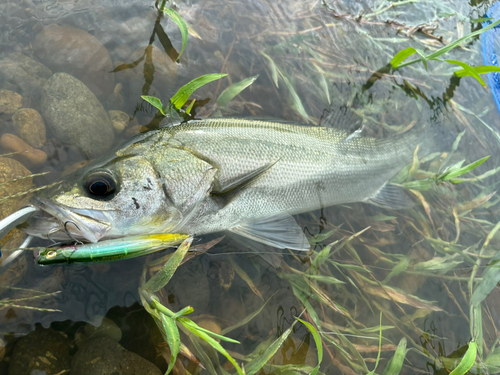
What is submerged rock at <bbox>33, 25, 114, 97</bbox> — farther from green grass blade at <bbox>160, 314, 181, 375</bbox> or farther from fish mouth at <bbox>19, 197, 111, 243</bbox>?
green grass blade at <bbox>160, 314, 181, 375</bbox>

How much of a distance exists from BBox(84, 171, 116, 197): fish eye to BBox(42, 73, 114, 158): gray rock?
68 centimetres

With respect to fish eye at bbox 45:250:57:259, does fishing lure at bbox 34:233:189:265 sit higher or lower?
lower

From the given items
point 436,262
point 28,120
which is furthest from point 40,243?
point 436,262

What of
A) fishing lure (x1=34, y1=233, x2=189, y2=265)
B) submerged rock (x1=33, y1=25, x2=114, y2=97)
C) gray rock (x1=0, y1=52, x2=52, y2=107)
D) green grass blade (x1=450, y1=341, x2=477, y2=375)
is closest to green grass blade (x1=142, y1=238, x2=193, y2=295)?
fishing lure (x1=34, y1=233, x2=189, y2=265)

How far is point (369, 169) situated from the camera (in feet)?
9.72

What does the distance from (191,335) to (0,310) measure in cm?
130

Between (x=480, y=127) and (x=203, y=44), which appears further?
(x=480, y=127)

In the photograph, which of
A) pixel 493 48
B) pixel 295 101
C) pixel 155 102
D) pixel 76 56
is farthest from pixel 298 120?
pixel 493 48

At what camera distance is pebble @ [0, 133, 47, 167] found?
250 cm

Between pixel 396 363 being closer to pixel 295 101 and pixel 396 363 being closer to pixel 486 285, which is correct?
pixel 486 285

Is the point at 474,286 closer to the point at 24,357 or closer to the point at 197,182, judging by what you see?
the point at 197,182

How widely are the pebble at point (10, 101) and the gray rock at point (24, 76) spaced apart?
4 cm

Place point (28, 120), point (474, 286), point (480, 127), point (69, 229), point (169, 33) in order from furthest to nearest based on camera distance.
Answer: point (480, 127) < point (169, 33) < point (474, 286) < point (28, 120) < point (69, 229)

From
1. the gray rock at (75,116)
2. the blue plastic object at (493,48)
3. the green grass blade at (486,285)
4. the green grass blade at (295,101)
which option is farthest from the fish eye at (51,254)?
the blue plastic object at (493,48)
